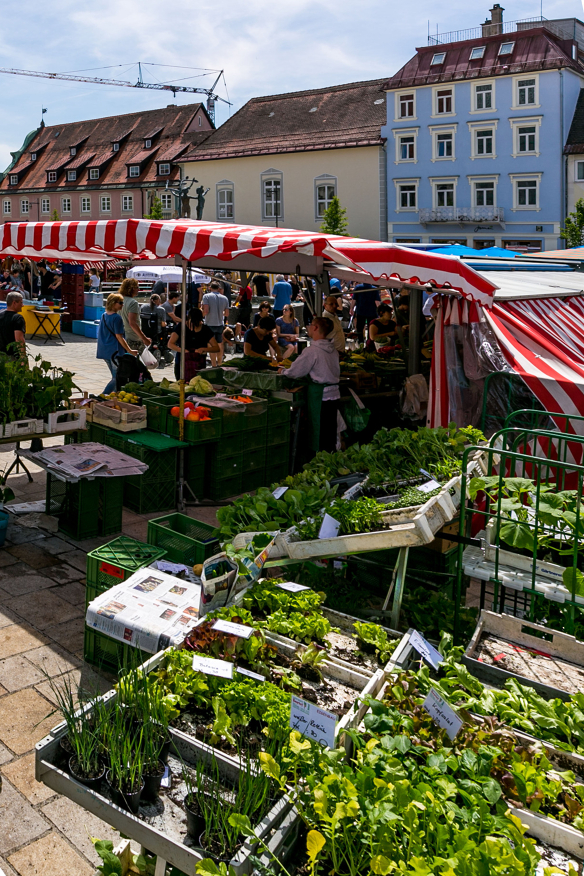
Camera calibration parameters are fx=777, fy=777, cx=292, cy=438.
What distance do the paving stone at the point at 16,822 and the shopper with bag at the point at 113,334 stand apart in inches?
248

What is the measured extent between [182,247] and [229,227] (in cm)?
75

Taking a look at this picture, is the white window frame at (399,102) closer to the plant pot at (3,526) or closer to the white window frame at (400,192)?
the white window frame at (400,192)

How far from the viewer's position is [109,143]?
56.5m

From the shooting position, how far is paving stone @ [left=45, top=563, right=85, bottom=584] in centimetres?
575

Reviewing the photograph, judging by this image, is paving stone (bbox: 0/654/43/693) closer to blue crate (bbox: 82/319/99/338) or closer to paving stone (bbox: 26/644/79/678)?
paving stone (bbox: 26/644/79/678)

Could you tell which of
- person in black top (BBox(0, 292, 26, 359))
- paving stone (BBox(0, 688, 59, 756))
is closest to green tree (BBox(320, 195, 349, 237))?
person in black top (BBox(0, 292, 26, 359))

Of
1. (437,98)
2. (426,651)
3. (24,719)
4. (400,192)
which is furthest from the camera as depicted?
(400,192)

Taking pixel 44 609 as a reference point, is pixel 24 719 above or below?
below

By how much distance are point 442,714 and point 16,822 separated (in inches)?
76.0

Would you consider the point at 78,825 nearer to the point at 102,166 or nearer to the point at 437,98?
the point at 437,98

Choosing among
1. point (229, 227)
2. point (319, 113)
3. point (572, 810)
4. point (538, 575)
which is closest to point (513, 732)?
point (572, 810)

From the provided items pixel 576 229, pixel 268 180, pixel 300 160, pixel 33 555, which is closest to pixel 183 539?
pixel 33 555

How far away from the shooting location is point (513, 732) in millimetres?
2711

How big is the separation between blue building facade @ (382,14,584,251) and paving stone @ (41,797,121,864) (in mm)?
36302
